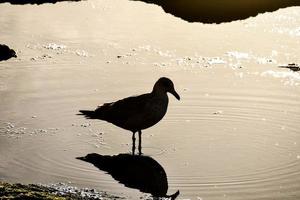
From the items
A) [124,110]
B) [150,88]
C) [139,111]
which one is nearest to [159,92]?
[139,111]

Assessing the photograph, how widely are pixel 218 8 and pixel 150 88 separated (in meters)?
9.17

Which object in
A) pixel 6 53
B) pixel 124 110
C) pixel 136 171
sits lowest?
pixel 136 171

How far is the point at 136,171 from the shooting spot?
428 inches

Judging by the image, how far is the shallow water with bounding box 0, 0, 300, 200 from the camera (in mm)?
10586

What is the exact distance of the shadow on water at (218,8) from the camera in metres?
23.6

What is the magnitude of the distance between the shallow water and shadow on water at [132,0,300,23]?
419 mm

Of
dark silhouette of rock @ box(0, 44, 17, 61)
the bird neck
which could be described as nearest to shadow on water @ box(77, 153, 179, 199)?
the bird neck

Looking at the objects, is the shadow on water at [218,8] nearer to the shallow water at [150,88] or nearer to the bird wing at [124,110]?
the shallow water at [150,88]

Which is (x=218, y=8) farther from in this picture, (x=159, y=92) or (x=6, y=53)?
(x=159, y=92)

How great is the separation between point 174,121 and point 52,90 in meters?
3.90

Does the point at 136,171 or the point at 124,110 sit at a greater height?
the point at 124,110

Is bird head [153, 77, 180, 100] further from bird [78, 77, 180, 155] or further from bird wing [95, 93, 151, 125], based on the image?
bird wing [95, 93, 151, 125]

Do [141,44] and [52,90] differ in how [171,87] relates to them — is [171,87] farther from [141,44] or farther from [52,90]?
[141,44]

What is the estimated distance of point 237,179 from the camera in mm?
10211
